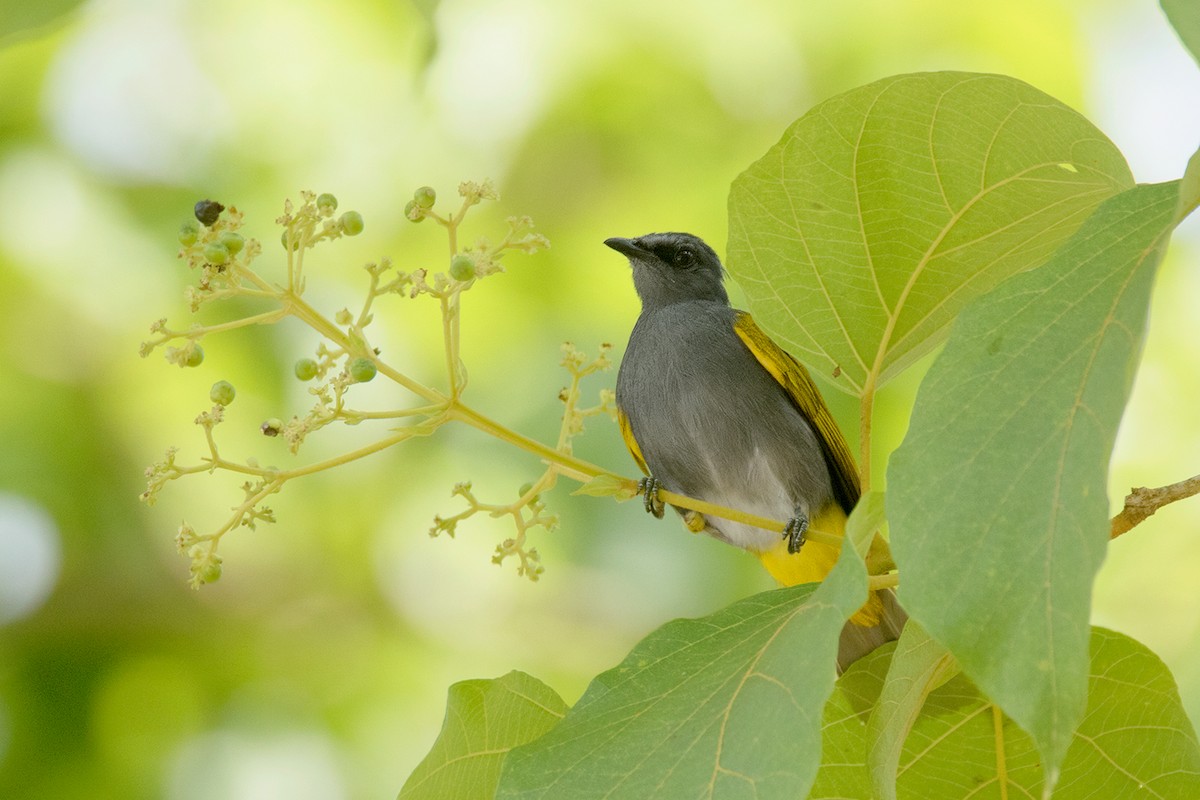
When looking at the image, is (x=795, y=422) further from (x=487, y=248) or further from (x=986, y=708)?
(x=487, y=248)

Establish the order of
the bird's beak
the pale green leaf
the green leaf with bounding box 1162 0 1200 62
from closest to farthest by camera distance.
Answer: the green leaf with bounding box 1162 0 1200 62 → the pale green leaf → the bird's beak

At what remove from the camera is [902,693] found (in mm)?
1838

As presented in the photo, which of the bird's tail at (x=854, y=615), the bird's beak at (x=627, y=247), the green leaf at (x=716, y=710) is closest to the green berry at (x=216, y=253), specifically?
the green leaf at (x=716, y=710)

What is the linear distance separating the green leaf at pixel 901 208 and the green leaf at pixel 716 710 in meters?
0.63

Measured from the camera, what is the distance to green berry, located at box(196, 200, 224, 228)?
203cm

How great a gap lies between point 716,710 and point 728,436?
78.0 inches

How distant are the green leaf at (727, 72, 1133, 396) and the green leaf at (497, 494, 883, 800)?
63cm

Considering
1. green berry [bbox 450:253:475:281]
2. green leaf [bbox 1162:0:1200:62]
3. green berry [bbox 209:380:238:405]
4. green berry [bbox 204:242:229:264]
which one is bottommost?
green leaf [bbox 1162:0:1200:62]

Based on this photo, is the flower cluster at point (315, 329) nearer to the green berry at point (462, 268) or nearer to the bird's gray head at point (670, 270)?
the green berry at point (462, 268)

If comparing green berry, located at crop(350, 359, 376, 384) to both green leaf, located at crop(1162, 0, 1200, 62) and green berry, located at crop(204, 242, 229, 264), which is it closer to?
green berry, located at crop(204, 242, 229, 264)

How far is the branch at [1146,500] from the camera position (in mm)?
1728

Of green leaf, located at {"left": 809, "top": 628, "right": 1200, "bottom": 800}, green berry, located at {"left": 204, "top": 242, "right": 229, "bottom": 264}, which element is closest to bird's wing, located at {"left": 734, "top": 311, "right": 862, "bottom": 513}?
green leaf, located at {"left": 809, "top": 628, "right": 1200, "bottom": 800}

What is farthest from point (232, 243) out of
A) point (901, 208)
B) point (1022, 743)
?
point (1022, 743)

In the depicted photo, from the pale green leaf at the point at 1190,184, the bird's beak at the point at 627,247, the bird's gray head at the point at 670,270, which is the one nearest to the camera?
the pale green leaf at the point at 1190,184
